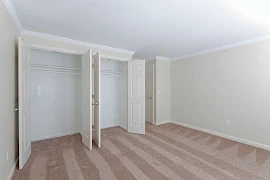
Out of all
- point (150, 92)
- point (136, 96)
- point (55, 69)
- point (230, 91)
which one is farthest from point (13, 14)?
point (230, 91)

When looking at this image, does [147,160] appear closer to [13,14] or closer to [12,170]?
[12,170]

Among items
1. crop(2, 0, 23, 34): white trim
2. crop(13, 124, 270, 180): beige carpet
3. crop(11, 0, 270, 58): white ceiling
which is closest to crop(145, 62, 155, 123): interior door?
crop(13, 124, 270, 180): beige carpet

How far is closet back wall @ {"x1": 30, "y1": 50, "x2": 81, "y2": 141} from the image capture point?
3.27m

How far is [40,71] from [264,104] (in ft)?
16.6

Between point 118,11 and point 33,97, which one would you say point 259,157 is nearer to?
point 118,11

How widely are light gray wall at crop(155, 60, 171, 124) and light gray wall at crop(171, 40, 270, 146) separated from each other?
0.45 m

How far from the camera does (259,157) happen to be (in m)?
2.49

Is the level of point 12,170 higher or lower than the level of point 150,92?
lower

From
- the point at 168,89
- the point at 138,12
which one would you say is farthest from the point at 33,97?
the point at 168,89

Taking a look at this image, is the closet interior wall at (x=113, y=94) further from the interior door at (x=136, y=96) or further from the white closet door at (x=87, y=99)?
the white closet door at (x=87, y=99)

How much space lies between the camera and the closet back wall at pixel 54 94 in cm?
327

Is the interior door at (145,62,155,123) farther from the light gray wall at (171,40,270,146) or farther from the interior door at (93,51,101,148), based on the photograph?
the interior door at (93,51,101,148)

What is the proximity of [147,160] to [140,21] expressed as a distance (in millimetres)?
2337

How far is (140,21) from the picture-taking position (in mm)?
2211
